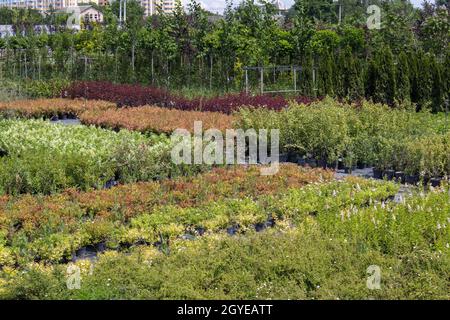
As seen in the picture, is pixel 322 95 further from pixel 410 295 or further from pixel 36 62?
pixel 410 295

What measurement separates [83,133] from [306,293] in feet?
25.9

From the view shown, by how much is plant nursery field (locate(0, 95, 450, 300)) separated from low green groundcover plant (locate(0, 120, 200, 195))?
2cm

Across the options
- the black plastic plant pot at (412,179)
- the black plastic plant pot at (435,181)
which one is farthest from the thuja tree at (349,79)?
the black plastic plant pot at (435,181)

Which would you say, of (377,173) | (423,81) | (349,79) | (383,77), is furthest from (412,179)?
(349,79)

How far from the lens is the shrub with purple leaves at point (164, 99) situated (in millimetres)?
15594

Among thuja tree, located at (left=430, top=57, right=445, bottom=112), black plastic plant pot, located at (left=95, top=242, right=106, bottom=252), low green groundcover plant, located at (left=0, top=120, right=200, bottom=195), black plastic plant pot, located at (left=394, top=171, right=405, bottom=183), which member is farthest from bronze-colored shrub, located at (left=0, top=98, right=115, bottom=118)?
black plastic plant pot, located at (left=95, top=242, right=106, bottom=252)

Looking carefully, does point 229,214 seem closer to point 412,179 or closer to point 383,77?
point 412,179

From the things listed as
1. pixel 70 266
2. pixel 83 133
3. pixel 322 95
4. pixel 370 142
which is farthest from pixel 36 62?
pixel 70 266

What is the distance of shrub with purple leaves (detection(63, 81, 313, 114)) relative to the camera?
15594 mm

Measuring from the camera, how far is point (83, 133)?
1199 centimetres

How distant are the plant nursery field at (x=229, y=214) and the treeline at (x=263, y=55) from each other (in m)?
5.51

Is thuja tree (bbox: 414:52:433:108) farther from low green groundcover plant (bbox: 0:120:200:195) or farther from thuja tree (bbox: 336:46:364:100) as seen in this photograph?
low green groundcover plant (bbox: 0:120:200:195)

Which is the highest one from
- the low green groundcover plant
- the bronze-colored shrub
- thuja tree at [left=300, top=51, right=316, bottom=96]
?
thuja tree at [left=300, top=51, right=316, bottom=96]

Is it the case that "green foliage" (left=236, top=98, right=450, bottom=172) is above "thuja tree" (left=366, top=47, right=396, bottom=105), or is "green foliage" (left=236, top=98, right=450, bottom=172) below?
below
